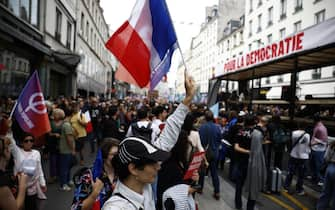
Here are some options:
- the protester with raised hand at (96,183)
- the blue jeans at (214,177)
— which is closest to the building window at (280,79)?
the blue jeans at (214,177)

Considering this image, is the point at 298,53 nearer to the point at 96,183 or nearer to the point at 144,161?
the point at 96,183

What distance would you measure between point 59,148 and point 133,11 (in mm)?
3935

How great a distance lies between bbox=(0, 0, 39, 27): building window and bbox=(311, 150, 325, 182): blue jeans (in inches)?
402

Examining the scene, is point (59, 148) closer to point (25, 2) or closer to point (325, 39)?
point (325, 39)

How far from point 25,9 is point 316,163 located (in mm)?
11673

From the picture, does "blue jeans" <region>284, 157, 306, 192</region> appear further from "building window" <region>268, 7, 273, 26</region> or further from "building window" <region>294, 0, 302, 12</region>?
"building window" <region>268, 7, 273, 26</region>

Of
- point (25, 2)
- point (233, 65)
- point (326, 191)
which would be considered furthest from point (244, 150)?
point (25, 2)

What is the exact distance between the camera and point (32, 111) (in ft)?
13.7

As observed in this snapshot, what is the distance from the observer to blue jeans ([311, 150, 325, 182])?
7250 mm

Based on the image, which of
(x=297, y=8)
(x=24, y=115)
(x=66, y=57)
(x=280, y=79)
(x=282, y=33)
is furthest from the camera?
(x=282, y=33)

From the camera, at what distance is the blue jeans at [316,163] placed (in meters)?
7.25

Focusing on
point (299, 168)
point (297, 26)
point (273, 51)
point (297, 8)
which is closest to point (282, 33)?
point (297, 26)

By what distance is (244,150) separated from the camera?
17.7 feet

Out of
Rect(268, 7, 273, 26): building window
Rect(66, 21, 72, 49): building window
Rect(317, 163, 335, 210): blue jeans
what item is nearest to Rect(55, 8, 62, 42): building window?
Rect(66, 21, 72, 49): building window
